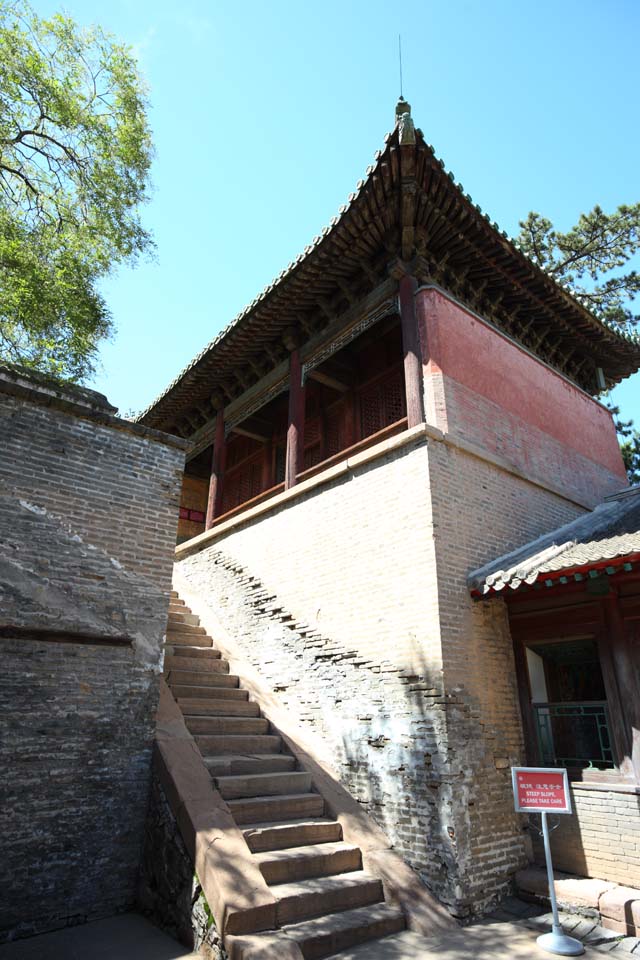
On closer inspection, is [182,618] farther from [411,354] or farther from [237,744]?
[411,354]

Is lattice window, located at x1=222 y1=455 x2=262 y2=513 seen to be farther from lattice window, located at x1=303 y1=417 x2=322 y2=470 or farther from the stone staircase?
the stone staircase

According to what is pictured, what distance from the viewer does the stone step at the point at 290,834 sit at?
15.1 ft

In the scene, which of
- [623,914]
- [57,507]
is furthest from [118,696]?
[623,914]

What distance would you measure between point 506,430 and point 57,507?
5.69 m

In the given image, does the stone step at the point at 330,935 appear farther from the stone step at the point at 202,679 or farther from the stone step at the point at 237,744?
the stone step at the point at 202,679

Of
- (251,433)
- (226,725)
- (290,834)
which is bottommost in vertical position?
(290,834)

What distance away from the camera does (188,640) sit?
7609mm

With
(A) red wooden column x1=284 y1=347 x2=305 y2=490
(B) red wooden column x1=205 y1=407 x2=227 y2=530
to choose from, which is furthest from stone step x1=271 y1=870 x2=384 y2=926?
(B) red wooden column x1=205 y1=407 x2=227 y2=530

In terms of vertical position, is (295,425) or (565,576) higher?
(295,425)

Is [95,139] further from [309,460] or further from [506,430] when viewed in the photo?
[506,430]

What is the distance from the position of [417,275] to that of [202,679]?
19.6 ft

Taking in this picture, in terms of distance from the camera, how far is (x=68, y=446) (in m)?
5.50

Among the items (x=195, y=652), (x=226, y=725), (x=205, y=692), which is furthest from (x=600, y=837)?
(x=195, y=652)

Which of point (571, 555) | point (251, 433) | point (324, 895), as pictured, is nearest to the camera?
point (324, 895)
